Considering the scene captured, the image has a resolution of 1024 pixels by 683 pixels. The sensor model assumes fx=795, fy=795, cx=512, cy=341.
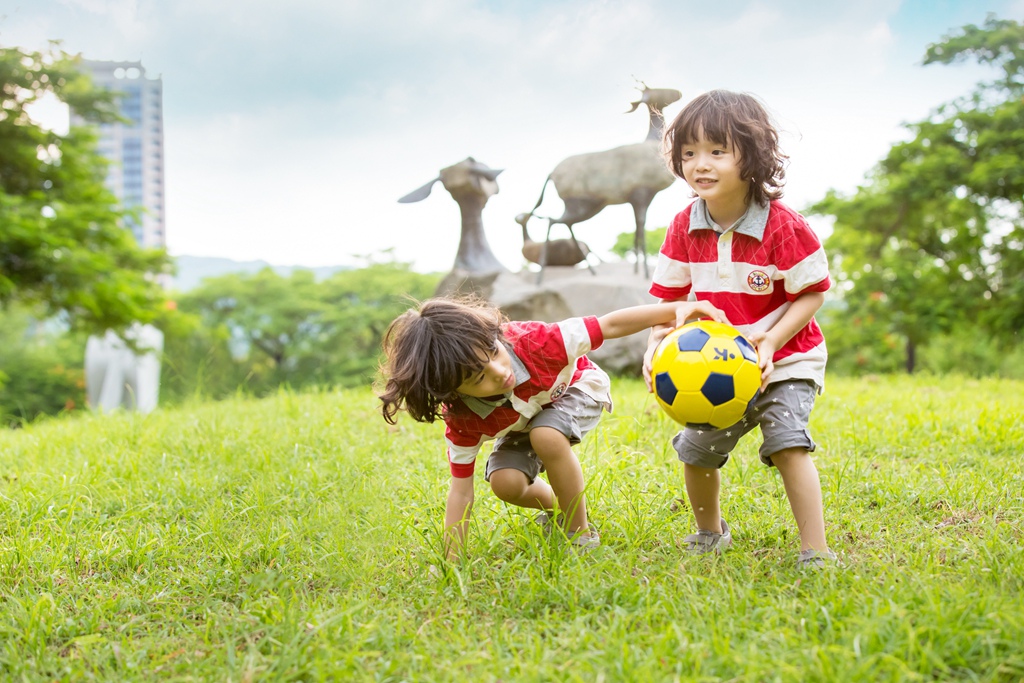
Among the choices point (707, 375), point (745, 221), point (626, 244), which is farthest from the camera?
point (626, 244)

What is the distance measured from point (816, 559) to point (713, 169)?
3.55ft

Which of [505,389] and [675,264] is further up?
[675,264]

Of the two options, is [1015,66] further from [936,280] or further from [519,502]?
[519,502]

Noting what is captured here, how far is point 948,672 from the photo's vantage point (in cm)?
153

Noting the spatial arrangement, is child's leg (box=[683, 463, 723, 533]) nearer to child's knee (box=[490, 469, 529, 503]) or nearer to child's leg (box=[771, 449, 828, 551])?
child's leg (box=[771, 449, 828, 551])

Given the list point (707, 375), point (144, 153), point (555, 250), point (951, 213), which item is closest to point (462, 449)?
point (707, 375)

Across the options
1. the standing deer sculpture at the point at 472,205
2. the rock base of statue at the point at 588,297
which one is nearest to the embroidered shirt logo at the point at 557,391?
the rock base of statue at the point at 588,297

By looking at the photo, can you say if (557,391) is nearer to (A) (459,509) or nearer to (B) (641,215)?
(A) (459,509)

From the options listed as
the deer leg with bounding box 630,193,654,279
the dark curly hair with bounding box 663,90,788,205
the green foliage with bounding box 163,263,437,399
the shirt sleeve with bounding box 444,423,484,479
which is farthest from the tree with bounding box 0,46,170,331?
the dark curly hair with bounding box 663,90,788,205

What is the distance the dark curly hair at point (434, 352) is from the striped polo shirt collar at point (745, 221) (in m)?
0.66

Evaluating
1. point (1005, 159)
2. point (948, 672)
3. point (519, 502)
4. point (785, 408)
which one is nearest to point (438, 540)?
point (519, 502)

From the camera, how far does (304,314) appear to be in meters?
19.1

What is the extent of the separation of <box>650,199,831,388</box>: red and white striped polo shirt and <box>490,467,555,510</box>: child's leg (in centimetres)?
75

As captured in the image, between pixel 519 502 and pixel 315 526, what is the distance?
0.72 meters
